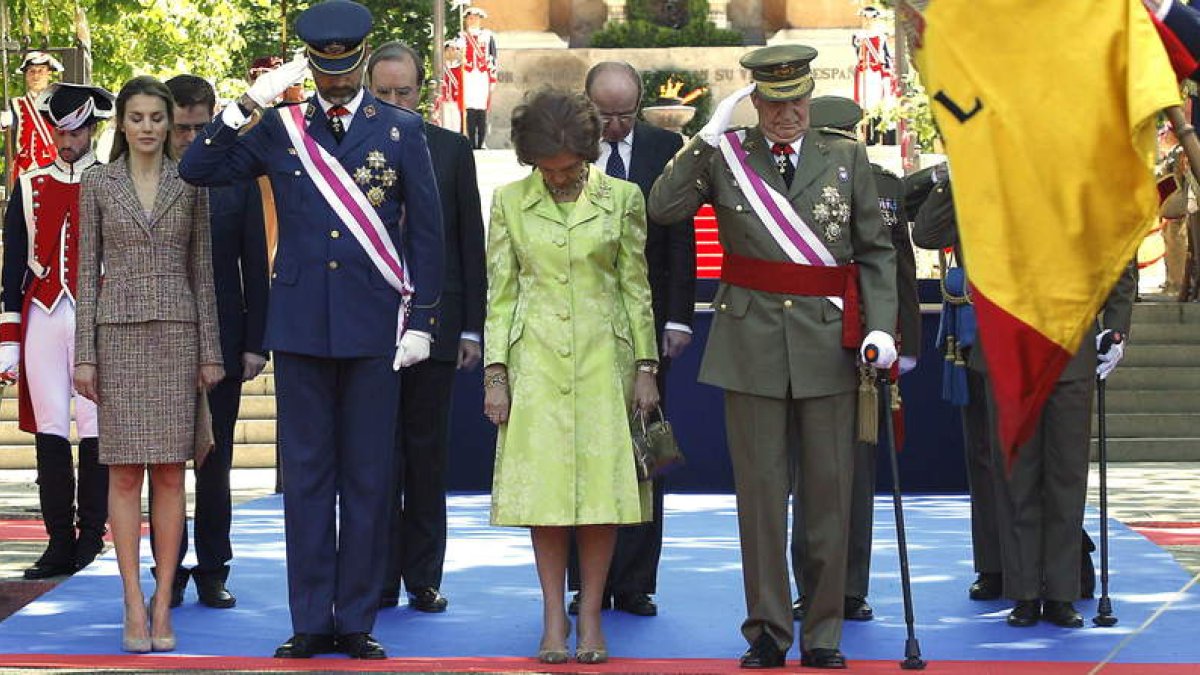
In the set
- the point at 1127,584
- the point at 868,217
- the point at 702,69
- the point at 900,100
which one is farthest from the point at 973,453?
the point at 702,69

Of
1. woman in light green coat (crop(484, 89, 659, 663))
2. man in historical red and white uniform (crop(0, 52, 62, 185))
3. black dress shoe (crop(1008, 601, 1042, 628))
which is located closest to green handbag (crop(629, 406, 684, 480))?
woman in light green coat (crop(484, 89, 659, 663))

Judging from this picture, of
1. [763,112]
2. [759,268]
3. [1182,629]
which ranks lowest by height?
[1182,629]

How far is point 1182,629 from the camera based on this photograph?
29.7 ft

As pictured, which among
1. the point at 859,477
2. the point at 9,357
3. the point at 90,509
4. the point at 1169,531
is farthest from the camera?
the point at 1169,531

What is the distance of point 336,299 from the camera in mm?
8469

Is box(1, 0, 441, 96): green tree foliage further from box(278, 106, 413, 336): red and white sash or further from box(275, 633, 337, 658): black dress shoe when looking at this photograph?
box(275, 633, 337, 658): black dress shoe

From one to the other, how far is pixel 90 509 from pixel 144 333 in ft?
8.03

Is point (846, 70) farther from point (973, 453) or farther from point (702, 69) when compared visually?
point (973, 453)

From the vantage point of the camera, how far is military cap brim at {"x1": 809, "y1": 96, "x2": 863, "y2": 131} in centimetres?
941

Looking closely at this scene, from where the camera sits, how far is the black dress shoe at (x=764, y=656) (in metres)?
8.24

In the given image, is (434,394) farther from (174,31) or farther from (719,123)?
(174,31)

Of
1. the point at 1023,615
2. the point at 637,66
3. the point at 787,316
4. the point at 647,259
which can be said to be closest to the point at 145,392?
the point at 647,259

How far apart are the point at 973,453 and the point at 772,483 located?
5.86ft

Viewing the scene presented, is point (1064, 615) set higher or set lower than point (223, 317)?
lower
